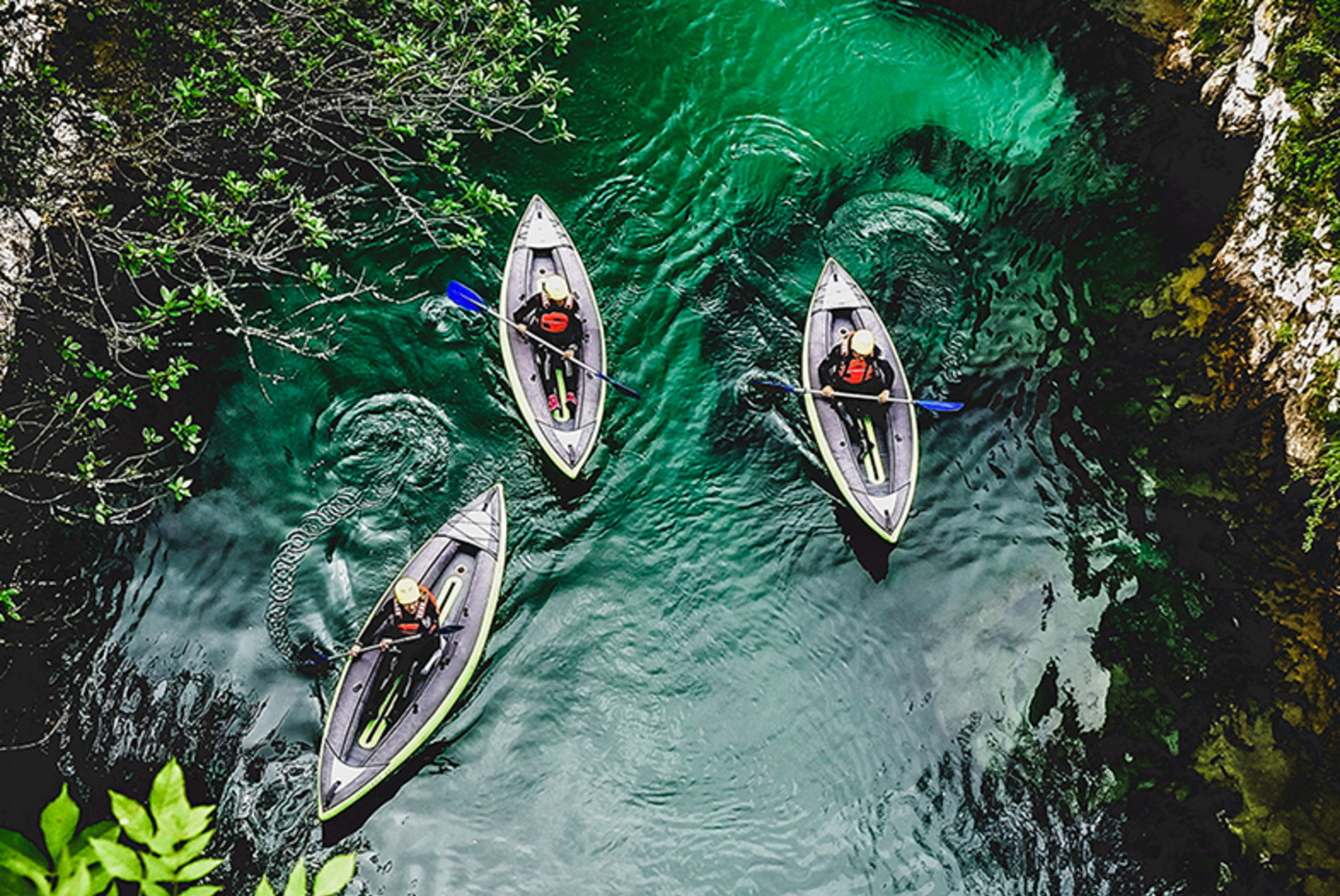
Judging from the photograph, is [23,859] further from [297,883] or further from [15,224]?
[15,224]

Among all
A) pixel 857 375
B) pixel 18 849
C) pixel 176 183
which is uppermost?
pixel 857 375

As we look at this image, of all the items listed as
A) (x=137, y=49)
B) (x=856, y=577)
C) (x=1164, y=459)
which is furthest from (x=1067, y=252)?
(x=137, y=49)

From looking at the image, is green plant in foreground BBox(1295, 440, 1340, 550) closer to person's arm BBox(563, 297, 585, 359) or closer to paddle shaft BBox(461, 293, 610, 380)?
paddle shaft BBox(461, 293, 610, 380)

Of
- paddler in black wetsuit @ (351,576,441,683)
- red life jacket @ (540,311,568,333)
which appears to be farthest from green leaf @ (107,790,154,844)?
red life jacket @ (540,311,568,333)

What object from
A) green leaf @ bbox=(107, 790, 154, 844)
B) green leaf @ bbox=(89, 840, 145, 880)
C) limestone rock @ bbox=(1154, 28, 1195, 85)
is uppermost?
limestone rock @ bbox=(1154, 28, 1195, 85)

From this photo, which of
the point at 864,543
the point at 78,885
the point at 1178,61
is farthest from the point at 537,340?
the point at 1178,61

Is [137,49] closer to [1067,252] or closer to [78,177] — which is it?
[78,177]

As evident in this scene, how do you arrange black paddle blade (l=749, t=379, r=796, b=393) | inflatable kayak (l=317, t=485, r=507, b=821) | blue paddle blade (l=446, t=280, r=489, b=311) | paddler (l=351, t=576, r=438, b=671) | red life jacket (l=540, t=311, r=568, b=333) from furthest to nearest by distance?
1. black paddle blade (l=749, t=379, r=796, b=393)
2. red life jacket (l=540, t=311, r=568, b=333)
3. blue paddle blade (l=446, t=280, r=489, b=311)
4. paddler (l=351, t=576, r=438, b=671)
5. inflatable kayak (l=317, t=485, r=507, b=821)
